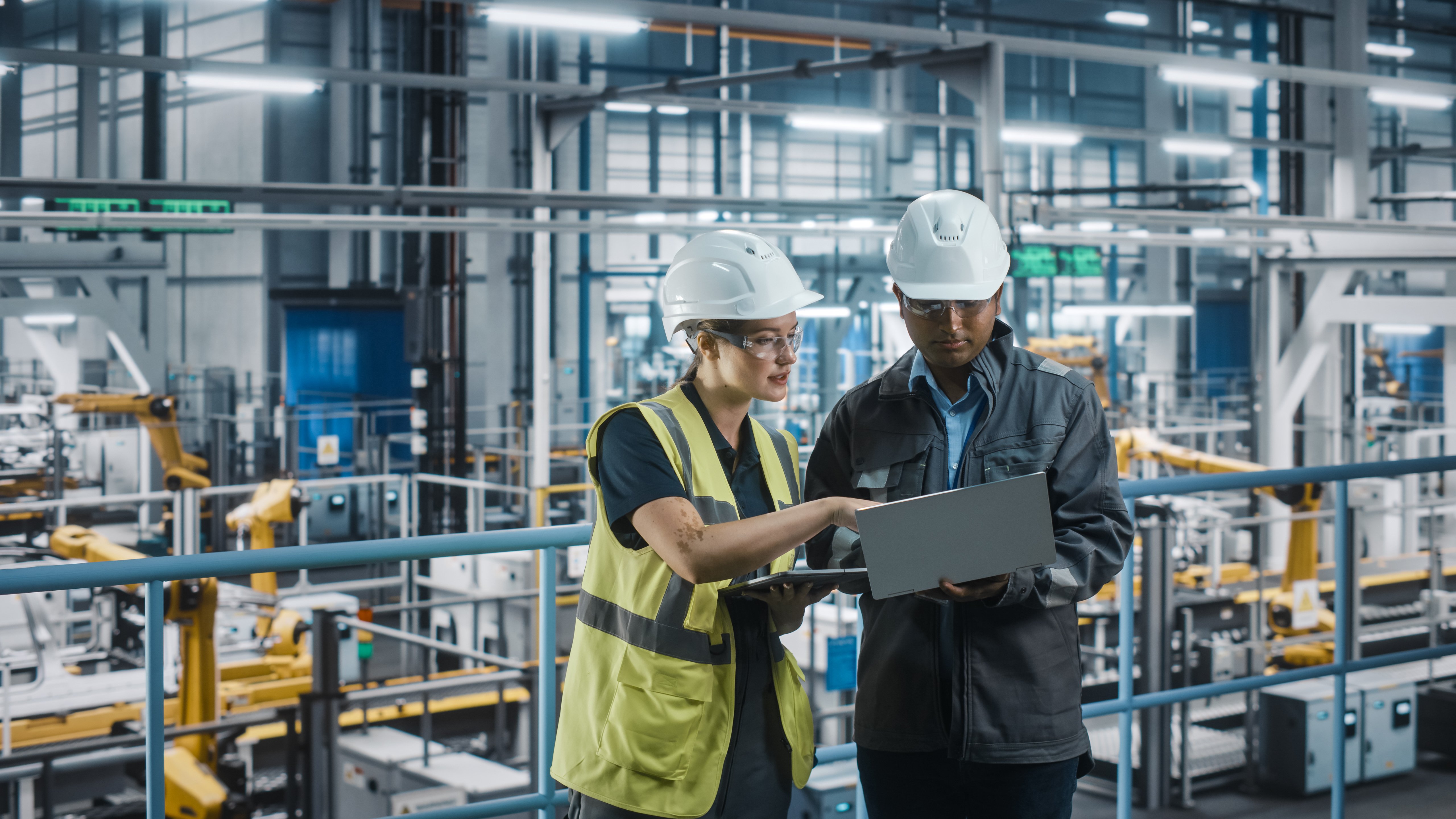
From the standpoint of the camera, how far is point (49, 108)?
2127 cm

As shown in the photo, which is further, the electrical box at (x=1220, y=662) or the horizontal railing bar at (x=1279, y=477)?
the electrical box at (x=1220, y=662)

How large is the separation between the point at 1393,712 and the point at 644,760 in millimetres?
6612

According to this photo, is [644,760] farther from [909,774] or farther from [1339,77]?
[1339,77]

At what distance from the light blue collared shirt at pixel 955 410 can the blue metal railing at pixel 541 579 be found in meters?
0.68

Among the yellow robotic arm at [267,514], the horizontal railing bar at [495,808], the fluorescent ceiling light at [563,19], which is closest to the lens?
the horizontal railing bar at [495,808]

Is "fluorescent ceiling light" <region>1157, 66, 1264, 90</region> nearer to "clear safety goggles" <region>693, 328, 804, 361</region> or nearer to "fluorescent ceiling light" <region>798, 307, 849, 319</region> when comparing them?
"fluorescent ceiling light" <region>798, 307, 849, 319</region>

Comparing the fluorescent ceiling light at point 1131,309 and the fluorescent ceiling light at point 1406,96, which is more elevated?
the fluorescent ceiling light at point 1406,96

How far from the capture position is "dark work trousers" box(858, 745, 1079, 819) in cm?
184

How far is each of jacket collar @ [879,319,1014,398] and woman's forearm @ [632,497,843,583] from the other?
0.37 metres

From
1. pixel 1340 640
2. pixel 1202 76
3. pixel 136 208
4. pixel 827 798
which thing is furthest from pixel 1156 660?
pixel 136 208

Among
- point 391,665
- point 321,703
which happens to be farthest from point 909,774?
point 391,665

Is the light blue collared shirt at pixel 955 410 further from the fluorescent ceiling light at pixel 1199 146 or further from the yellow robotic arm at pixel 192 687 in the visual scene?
the fluorescent ceiling light at pixel 1199 146

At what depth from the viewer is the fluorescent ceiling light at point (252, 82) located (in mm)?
7484

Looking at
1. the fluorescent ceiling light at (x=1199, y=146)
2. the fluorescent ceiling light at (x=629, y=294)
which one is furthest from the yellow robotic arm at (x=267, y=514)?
the fluorescent ceiling light at (x=629, y=294)
